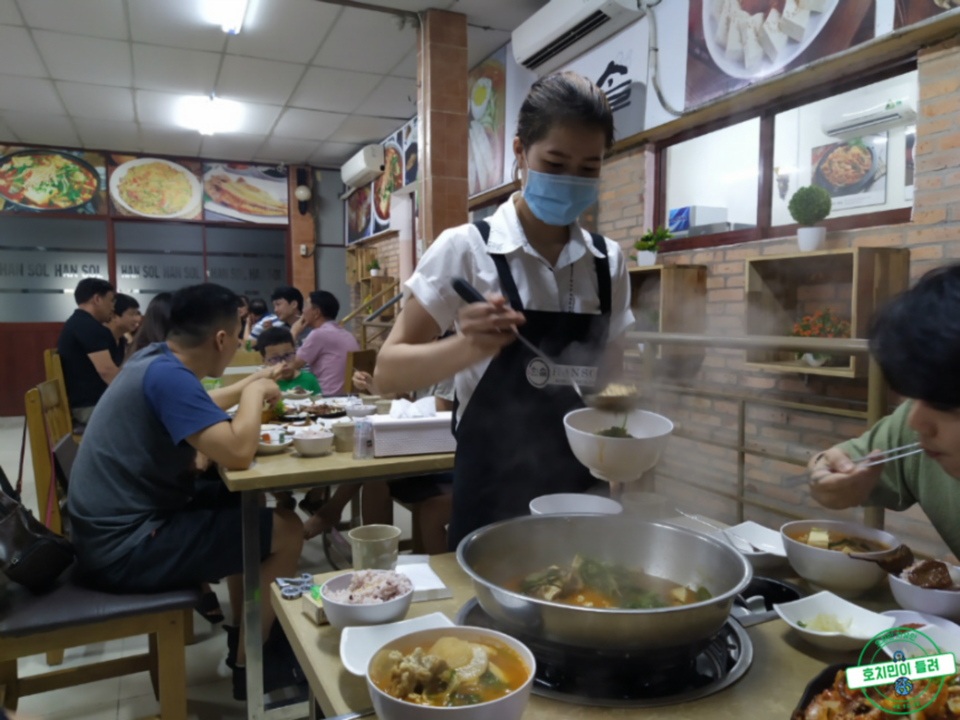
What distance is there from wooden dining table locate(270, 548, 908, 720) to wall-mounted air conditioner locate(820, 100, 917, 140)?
2736 mm

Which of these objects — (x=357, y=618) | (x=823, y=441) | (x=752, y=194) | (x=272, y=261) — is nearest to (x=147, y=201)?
(x=272, y=261)

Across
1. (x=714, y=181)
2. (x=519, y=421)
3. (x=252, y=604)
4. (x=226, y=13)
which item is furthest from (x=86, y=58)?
(x=519, y=421)

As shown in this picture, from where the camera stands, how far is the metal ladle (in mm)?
1248

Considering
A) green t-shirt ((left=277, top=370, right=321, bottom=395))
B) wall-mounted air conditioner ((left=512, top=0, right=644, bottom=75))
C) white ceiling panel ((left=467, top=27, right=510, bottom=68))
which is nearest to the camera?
green t-shirt ((left=277, top=370, right=321, bottom=395))

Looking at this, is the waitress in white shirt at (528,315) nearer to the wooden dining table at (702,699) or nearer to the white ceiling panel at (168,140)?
the wooden dining table at (702,699)

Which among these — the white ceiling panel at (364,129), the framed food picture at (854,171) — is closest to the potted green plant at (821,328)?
the framed food picture at (854,171)

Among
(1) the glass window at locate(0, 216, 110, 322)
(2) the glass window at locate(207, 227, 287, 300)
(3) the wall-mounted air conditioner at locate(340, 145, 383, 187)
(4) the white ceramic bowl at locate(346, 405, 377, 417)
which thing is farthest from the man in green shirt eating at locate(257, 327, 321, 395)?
(1) the glass window at locate(0, 216, 110, 322)

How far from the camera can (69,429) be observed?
3330mm

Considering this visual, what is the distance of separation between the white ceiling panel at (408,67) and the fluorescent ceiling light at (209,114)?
200 centimetres

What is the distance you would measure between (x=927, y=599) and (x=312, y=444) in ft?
6.44

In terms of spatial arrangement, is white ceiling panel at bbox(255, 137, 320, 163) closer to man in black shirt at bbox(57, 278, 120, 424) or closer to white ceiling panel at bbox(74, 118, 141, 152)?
white ceiling panel at bbox(74, 118, 141, 152)

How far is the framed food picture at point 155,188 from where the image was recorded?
28.8ft

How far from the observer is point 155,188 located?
8969 millimetres

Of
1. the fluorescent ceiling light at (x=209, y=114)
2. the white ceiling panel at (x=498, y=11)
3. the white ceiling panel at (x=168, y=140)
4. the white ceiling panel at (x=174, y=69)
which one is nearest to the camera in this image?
the white ceiling panel at (x=498, y=11)
